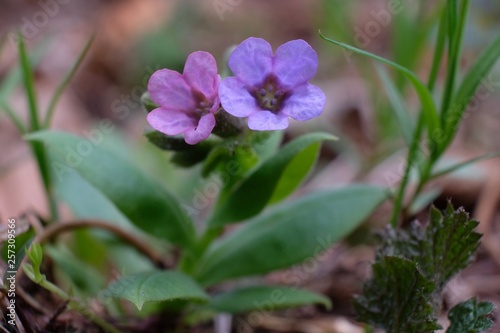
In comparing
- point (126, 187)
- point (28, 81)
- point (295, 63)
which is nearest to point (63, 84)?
point (28, 81)

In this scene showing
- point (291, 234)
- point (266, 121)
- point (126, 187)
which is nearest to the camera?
point (266, 121)

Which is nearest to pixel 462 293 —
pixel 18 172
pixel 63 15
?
pixel 18 172

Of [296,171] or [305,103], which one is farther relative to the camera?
[296,171]

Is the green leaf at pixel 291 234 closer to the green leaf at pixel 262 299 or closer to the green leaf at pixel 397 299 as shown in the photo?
the green leaf at pixel 262 299

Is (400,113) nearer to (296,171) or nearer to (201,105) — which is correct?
(296,171)

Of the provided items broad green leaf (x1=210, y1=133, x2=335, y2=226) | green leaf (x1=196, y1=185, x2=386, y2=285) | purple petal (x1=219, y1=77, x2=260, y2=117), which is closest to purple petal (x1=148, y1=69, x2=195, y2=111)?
purple petal (x1=219, y1=77, x2=260, y2=117)

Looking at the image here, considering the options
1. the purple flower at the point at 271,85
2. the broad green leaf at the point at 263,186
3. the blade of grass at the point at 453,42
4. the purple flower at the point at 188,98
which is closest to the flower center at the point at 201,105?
the purple flower at the point at 188,98
